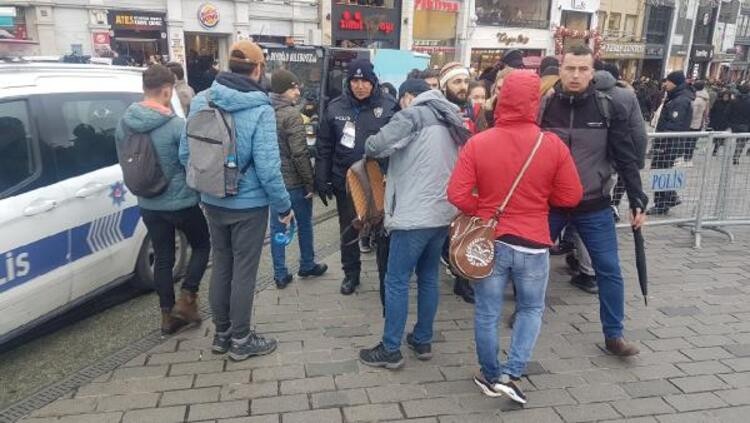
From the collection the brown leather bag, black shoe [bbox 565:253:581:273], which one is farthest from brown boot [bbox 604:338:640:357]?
black shoe [bbox 565:253:581:273]

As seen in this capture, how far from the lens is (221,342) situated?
362 cm

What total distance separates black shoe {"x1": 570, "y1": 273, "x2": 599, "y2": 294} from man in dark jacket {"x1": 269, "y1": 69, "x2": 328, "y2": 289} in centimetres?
242

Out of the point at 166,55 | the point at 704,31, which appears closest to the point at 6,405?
the point at 166,55

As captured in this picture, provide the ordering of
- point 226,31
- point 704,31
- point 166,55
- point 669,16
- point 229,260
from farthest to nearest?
point 704,31
point 669,16
point 226,31
point 166,55
point 229,260

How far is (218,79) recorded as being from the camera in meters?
3.25

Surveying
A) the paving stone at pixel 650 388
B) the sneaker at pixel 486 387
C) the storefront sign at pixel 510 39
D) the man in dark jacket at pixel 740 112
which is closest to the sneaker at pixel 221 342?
the sneaker at pixel 486 387

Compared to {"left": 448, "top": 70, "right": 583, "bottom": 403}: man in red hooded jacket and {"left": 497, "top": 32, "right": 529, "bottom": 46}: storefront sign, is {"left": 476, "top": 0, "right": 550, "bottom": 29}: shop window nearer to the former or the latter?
{"left": 497, "top": 32, "right": 529, "bottom": 46}: storefront sign

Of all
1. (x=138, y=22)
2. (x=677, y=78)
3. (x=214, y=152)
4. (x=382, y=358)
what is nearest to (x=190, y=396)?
(x=382, y=358)

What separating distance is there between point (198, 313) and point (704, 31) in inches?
2019

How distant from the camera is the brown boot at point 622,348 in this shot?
3.62m

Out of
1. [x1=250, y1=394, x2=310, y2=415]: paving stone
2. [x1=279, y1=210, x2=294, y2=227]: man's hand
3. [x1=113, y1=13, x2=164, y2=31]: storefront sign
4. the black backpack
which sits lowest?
[x1=250, y1=394, x2=310, y2=415]: paving stone

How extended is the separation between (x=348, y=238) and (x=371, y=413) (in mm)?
1752

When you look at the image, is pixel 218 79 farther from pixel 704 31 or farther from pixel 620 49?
pixel 704 31

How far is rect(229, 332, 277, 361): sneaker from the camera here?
353cm
